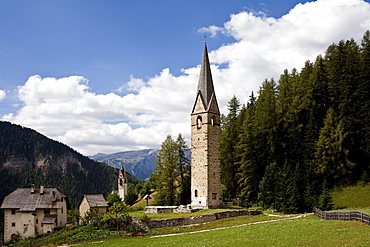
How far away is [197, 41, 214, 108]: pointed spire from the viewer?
4056 centimetres

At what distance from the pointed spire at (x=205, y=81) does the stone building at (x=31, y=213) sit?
2371cm

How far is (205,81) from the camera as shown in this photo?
41.3m

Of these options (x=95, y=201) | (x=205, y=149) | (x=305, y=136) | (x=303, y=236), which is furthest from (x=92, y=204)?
(x=303, y=236)

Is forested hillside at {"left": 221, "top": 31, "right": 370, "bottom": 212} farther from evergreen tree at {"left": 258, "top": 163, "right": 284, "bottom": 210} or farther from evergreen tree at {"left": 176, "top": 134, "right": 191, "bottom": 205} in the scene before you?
evergreen tree at {"left": 176, "top": 134, "right": 191, "bottom": 205}

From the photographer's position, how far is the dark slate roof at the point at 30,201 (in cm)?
4214

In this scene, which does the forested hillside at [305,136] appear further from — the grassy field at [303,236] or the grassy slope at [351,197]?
the grassy field at [303,236]

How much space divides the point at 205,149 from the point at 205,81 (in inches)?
340

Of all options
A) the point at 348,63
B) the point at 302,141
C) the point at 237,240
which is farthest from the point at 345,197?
the point at 237,240

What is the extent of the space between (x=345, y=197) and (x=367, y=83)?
45.3ft

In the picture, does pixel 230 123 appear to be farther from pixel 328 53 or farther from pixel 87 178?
pixel 87 178

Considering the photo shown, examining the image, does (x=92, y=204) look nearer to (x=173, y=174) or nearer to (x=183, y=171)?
(x=173, y=174)

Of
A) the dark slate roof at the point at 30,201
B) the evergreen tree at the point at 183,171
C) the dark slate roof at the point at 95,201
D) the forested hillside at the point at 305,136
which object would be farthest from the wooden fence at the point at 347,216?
the dark slate roof at the point at 30,201

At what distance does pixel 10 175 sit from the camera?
518 feet

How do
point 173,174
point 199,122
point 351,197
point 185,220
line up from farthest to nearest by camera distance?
point 173,174
point 199,122
point 351,197
point 185,220
